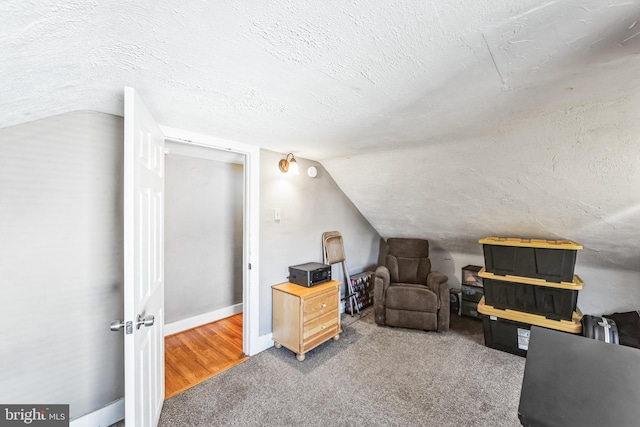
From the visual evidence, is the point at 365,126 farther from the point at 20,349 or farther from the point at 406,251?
the point at 20,349

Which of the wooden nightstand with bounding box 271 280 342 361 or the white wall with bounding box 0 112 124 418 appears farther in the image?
the wooden nightstand with bounding box 271 280 342 361

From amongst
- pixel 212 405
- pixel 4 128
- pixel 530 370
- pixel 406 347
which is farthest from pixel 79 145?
pixel 406 347

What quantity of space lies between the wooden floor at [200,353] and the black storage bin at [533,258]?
106 inches

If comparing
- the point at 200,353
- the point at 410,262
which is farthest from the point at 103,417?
the point at 410,262

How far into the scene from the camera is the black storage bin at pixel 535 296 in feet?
7.93

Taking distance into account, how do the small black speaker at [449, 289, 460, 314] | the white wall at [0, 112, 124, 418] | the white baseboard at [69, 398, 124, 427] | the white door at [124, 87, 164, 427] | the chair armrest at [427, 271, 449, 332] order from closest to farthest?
the white door at [124, 87, 164, 427], the white wall at [0, 112, 124, 418], the white baseboard at [69, 398, 124, 427], the chair armrest at [427, 271, 449, 332], the small black speaker at [449, 289, 460, 314]

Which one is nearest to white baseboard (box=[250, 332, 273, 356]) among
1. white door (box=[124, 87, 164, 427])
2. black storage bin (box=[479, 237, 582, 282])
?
white door (box=[124, 87, 164, 427])

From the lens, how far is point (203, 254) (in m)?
3.33

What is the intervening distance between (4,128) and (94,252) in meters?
0.78

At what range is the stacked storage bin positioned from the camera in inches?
95.1

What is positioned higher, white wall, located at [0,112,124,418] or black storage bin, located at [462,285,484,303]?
white wall, located at [0,112,124,418]

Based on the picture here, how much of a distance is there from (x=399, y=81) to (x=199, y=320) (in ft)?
11.1

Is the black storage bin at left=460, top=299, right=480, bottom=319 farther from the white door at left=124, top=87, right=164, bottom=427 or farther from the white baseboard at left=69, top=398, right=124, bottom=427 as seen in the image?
the white baseboard at left=69, top=398, right=124, bottom=427

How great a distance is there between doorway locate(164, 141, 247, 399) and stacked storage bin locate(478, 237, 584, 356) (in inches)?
101
